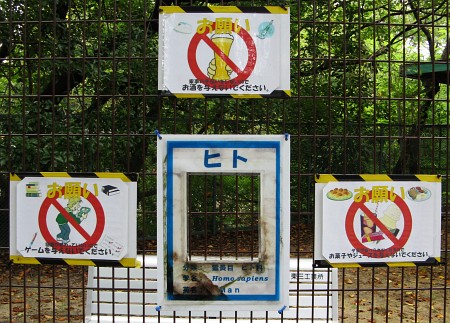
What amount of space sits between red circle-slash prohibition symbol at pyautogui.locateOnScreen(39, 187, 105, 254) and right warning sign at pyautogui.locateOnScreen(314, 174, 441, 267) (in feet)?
5.30

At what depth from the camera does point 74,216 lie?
404 cm

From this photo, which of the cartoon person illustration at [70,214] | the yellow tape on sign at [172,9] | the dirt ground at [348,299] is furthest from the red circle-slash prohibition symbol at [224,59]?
the dirt ground at [348,299]

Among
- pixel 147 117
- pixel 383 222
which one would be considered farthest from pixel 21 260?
pixel 147 117

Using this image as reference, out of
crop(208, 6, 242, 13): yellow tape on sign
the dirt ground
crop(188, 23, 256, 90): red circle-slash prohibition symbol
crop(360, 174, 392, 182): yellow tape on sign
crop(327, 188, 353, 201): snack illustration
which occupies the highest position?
crop(208, 6, 242, 13): yellow tape on sign

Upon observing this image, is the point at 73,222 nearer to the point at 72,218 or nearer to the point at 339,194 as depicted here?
the point at 72,218

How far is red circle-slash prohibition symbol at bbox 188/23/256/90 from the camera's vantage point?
3904mm

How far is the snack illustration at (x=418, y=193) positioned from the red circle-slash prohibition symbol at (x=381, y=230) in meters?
0.09

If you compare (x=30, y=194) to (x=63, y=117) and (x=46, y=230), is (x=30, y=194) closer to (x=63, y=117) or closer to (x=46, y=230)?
(x=46, y=230)

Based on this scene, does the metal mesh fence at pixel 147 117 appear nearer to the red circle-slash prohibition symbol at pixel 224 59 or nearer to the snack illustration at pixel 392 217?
the snack illustration at pixel 392 217

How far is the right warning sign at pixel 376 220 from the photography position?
3.99m

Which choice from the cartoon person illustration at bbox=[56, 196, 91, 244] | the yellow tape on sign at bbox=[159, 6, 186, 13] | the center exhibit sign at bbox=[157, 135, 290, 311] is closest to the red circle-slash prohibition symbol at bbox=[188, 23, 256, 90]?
the yellow tape on sign at bbox=[159, 6, 186, 13]

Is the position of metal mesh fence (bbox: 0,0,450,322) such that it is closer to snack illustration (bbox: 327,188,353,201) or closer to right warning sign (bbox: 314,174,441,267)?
right warning sign (bbox: 314,174,441,267)

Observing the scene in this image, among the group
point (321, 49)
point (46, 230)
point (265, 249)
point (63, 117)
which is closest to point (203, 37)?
point (265, 249)

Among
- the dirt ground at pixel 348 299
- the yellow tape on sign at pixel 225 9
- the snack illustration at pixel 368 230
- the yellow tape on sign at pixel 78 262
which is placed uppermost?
the yellow tape on sign at pixel 225 9
